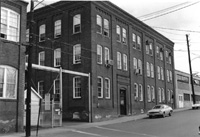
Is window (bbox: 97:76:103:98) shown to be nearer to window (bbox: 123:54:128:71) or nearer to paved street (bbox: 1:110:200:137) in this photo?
window (bbox: 123:54:128:71)

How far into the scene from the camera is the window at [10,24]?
59.7 feet

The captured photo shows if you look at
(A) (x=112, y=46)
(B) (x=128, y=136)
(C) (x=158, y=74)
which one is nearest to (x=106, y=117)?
(A) (x=112, y=46)

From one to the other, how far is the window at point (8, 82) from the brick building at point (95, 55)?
886 cm

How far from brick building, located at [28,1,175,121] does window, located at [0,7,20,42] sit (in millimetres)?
9025

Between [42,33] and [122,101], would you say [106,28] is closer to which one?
[42,33]

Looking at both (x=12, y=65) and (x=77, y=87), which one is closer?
(x=12, y=65)

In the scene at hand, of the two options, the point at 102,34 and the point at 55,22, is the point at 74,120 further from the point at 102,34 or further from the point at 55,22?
the point at 55,22

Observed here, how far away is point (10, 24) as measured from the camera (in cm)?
1869

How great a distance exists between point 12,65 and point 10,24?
2.85 meters

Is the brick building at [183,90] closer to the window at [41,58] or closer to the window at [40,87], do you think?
the window at [40,87]

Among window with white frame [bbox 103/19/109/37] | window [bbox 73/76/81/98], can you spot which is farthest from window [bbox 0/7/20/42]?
window with white frame [bbox 103/19/109/37]

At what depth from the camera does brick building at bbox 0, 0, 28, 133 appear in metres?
17.6

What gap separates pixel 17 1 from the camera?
19.1 metres

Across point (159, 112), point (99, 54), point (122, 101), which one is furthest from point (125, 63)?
point (159, 112)
